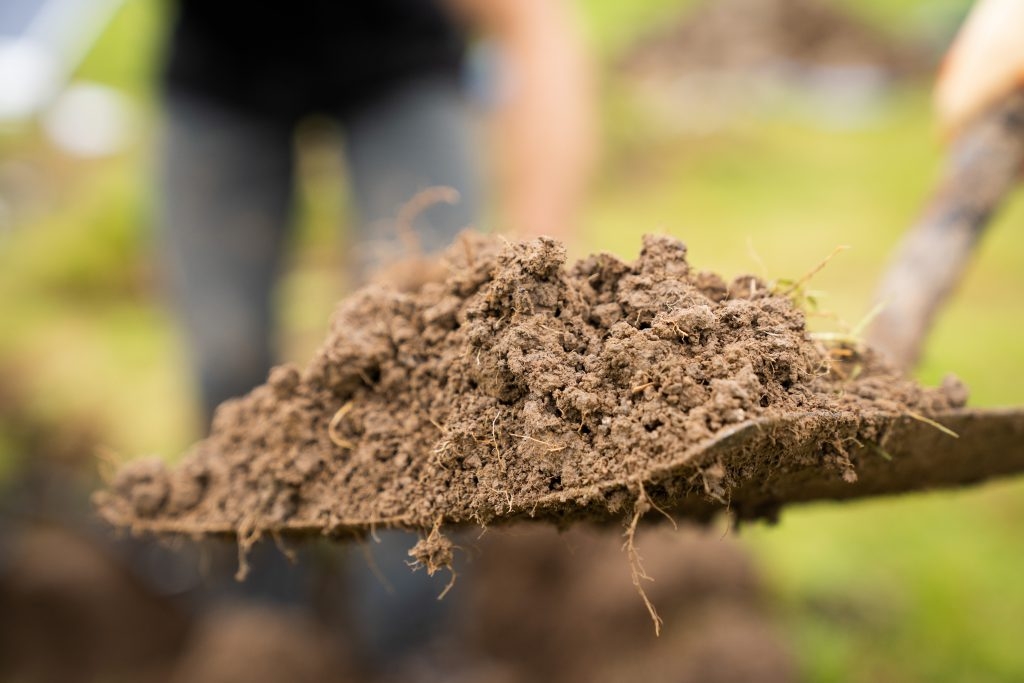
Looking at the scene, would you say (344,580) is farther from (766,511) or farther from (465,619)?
(766,511)

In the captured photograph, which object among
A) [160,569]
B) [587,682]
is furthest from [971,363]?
[160,569]

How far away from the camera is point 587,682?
1945mm

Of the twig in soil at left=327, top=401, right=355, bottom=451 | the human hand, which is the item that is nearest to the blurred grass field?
the human hand

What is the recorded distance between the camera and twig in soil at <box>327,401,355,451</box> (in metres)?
0.85

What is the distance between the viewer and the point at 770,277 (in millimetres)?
875

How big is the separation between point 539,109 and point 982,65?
101 centimetres

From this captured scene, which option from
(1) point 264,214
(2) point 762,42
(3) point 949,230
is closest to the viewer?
(3) point 949,230

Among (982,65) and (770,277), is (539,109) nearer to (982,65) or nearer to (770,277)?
(982,65)

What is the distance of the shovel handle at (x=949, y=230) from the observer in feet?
3.49

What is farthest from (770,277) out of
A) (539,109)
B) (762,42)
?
(762,42)

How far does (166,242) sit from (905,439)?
1.89 meters

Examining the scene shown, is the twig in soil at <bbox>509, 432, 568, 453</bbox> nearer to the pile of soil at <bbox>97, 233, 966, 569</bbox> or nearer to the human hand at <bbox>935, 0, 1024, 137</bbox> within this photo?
the pile of soil at <bbox>97, 233, 966, 569</bbox>

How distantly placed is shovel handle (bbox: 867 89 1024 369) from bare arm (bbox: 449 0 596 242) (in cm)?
87

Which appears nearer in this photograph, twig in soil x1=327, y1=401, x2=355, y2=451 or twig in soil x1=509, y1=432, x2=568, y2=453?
twig in soil x1=509, y1=432, x2=568, y2=453
